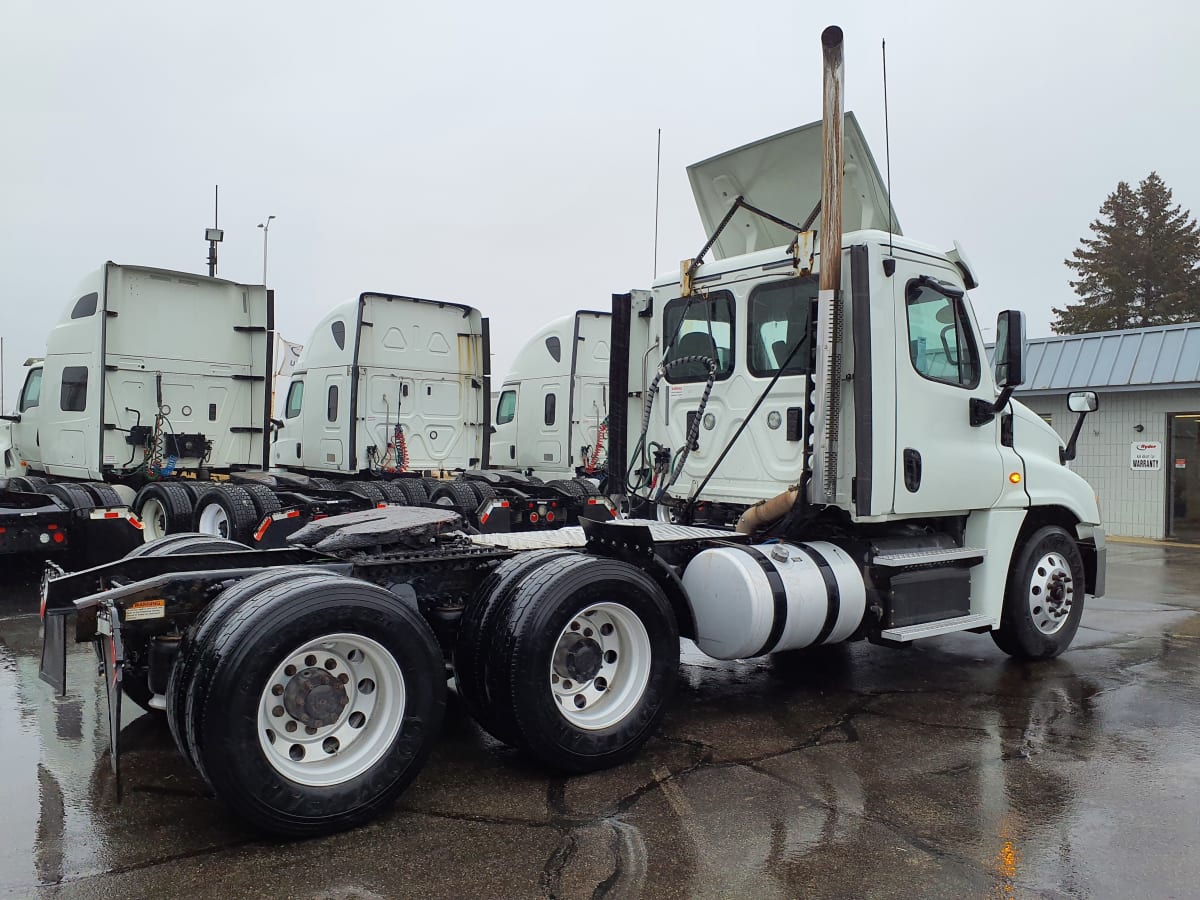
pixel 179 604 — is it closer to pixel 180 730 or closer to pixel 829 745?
pixel 180 730

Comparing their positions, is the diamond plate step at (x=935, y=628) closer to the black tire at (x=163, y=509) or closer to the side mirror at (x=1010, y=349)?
the side mirror at (x=1010, y=349)

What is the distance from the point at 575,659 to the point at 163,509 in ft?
25.0

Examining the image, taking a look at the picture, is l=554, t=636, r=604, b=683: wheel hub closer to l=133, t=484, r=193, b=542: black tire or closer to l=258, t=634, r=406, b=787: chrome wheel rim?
l=258, t=634, r=406, b=787: chrome wheel rim

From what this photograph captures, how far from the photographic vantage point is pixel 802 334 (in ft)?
20.3

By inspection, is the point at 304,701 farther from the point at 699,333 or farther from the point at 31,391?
the point at 31,391

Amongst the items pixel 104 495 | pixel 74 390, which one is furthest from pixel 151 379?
pixel 104 495

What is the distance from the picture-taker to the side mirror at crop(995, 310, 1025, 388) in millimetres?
6117

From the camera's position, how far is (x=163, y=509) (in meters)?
10.6

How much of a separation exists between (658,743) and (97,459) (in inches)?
345

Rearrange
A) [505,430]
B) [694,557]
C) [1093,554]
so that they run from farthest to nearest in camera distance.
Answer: [505,430] < [1093,554] < [694,557]

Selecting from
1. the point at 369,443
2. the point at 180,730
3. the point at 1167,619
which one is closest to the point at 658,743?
the point at 180,730

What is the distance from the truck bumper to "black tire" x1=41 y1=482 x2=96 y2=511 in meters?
9.38

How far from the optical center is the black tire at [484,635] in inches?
173

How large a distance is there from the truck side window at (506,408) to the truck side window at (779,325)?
10.6 m
